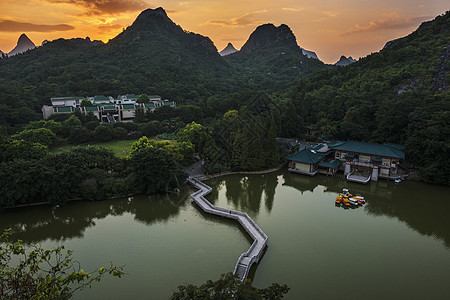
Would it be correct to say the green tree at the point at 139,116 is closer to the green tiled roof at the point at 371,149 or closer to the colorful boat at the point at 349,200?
the green tiled roof at the point at 371,149

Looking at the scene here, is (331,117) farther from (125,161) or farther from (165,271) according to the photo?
(165,271)

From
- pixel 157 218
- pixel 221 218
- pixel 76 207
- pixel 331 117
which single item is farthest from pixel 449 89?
pixel 76 207

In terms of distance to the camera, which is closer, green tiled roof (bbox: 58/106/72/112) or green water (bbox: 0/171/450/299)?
green water (bbox: 0/171/450/299)

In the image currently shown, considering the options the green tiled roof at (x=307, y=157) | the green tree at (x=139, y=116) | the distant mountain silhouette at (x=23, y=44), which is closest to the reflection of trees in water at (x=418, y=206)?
the green tiled roof at (x=307, y=157)

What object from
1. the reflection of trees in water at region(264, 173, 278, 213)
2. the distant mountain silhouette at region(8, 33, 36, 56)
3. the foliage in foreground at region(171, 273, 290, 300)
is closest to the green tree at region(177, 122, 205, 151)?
the reflection of trees in water at region(264, 173, 278, 213)

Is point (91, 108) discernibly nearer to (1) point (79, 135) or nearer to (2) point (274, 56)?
(1) point (79, 135)

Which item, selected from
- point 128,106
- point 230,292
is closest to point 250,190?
point 230,292

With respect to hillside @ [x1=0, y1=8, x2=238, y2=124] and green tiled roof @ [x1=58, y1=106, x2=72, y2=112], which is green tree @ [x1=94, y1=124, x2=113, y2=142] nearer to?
green tiled roof @ [x1=58, y1=106, x2=72, y2=112]
